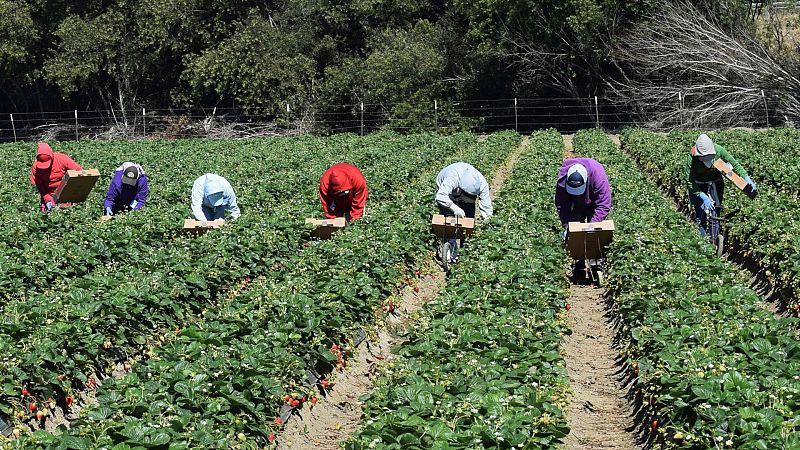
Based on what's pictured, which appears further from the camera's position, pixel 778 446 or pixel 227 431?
pixel 227 431

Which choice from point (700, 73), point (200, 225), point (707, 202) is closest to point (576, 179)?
point (707, 202)

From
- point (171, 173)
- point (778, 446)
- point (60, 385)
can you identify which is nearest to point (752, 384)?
point (778, 446)

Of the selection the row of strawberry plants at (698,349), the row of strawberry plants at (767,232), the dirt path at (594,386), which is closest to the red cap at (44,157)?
the dirt path at (594,386)

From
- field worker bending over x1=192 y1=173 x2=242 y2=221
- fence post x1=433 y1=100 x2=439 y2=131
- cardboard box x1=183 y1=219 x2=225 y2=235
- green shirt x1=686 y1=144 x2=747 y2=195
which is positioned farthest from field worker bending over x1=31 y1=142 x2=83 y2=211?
fence post x1=433 y1=100 x2=439 y2=131

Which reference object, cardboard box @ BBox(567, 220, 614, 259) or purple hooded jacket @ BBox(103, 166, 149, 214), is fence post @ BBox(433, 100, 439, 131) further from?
cardboard box @ BBox(567, 220, 614, 259)

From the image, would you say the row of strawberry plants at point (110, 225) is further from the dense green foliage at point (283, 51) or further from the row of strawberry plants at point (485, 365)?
the dense green foliage at point (283, 51)

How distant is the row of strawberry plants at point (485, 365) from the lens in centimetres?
541

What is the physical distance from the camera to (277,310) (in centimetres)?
798

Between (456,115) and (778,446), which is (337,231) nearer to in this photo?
(778,446)

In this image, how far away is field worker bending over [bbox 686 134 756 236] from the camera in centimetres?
1161

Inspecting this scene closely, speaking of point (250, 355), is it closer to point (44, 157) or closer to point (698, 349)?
point (698, 349)

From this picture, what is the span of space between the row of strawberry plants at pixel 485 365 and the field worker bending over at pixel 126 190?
5.05 metres

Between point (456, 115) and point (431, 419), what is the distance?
32.4 m

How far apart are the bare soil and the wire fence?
81.9 feet
